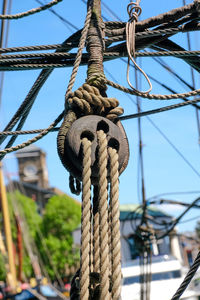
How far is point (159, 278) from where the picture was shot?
12.1 metres

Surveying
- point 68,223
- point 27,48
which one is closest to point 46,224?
point 68,223

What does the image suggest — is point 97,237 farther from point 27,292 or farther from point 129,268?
point 27,292

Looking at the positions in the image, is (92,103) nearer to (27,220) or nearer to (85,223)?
(85,223)

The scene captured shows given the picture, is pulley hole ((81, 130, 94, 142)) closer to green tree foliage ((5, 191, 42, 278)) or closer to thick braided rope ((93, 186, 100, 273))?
thick braided rope ((93, 186, 100, 273))

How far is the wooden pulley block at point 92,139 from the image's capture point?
1.90 m

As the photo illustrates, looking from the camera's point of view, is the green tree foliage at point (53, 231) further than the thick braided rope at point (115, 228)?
Yes

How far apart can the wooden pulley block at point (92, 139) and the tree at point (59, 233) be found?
34.1m

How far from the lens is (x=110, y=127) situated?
6.39 feet

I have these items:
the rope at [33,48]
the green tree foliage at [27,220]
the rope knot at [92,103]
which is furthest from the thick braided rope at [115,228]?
the green tree foliage at [27,220]

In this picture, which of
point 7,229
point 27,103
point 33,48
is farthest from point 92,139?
point 7,229

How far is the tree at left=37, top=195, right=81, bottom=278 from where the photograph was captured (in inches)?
1474

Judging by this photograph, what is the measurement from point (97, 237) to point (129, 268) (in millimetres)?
10430

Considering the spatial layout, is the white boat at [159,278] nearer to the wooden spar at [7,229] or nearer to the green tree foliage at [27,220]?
the wooden spar at [7,229]

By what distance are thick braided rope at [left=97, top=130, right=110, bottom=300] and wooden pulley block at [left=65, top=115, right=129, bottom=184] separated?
0.06 m
